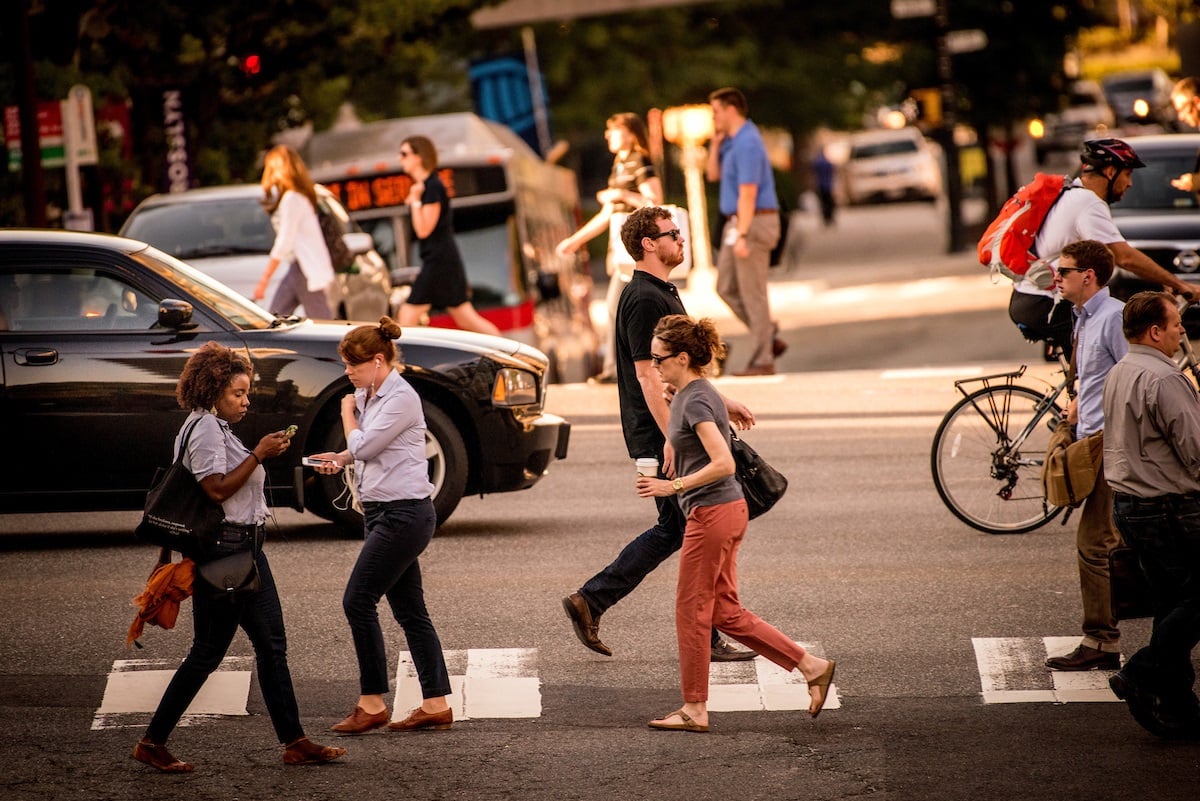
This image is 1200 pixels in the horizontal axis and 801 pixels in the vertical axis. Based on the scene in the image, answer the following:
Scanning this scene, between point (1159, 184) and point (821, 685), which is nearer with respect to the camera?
point (821, 685)

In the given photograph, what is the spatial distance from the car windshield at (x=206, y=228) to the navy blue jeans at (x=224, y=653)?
927cm

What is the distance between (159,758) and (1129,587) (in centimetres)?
332

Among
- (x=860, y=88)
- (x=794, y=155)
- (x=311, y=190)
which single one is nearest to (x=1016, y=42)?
(x=860, y=88)

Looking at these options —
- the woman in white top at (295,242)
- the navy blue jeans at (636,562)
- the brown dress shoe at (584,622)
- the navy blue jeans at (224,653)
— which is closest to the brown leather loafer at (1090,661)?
the navy blue jeans at (636,562)

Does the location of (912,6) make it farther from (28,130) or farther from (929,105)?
(28,130)

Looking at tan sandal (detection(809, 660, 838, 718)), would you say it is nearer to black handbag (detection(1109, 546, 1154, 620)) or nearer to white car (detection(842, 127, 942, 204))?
black handbag (detection(1109, 546, 1154, 620))

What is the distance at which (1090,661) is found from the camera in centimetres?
777

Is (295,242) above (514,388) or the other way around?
above

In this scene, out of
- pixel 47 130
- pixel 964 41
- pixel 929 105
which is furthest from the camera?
pixel 929 105

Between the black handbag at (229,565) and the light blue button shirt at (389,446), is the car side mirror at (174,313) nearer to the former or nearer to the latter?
the light blue button shirt at (389,446)

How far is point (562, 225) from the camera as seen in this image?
24.9 m

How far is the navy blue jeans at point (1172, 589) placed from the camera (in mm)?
6734

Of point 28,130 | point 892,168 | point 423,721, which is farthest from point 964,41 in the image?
point 423,721

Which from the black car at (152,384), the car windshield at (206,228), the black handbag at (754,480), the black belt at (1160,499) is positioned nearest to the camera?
the black belt at (1160,499)
